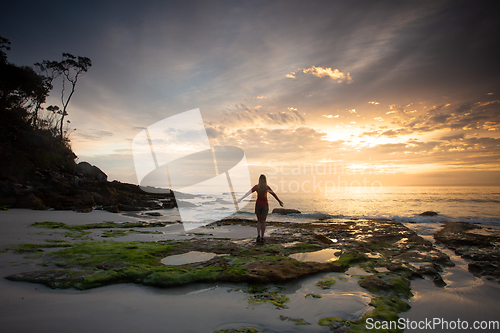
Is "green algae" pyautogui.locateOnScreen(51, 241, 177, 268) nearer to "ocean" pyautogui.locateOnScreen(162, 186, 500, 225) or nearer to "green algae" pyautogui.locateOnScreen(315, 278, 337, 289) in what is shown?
"green algae" pyautogui.locateOnScreen(315, 278, 337, 289)

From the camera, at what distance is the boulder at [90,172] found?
2911 centimetres

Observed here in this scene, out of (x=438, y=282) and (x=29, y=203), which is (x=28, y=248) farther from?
(x=29, y=203)

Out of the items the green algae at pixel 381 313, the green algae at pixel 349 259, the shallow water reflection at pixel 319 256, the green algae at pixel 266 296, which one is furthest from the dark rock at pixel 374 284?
the green algae at pixel 266 296

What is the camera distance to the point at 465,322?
289 centimetres

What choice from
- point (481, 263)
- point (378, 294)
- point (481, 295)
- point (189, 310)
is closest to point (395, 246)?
point (481, 263)

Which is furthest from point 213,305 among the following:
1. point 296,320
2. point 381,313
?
point 381,313

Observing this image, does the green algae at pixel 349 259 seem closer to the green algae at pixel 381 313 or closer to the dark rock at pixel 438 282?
the dark rock at pixel 438 282

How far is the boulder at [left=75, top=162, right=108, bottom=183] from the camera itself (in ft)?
95.5

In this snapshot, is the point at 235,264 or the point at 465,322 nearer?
the point at 465,322

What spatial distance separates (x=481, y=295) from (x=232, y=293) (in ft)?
14.6

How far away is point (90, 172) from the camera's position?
3012cm

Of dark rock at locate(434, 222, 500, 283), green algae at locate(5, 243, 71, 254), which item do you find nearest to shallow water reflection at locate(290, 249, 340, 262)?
dark rock at locate(434, 222, 500, 283)

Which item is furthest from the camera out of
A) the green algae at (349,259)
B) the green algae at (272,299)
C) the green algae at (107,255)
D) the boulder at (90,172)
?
the boulder at (90,172)

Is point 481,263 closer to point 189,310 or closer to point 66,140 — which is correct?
point 189,310
